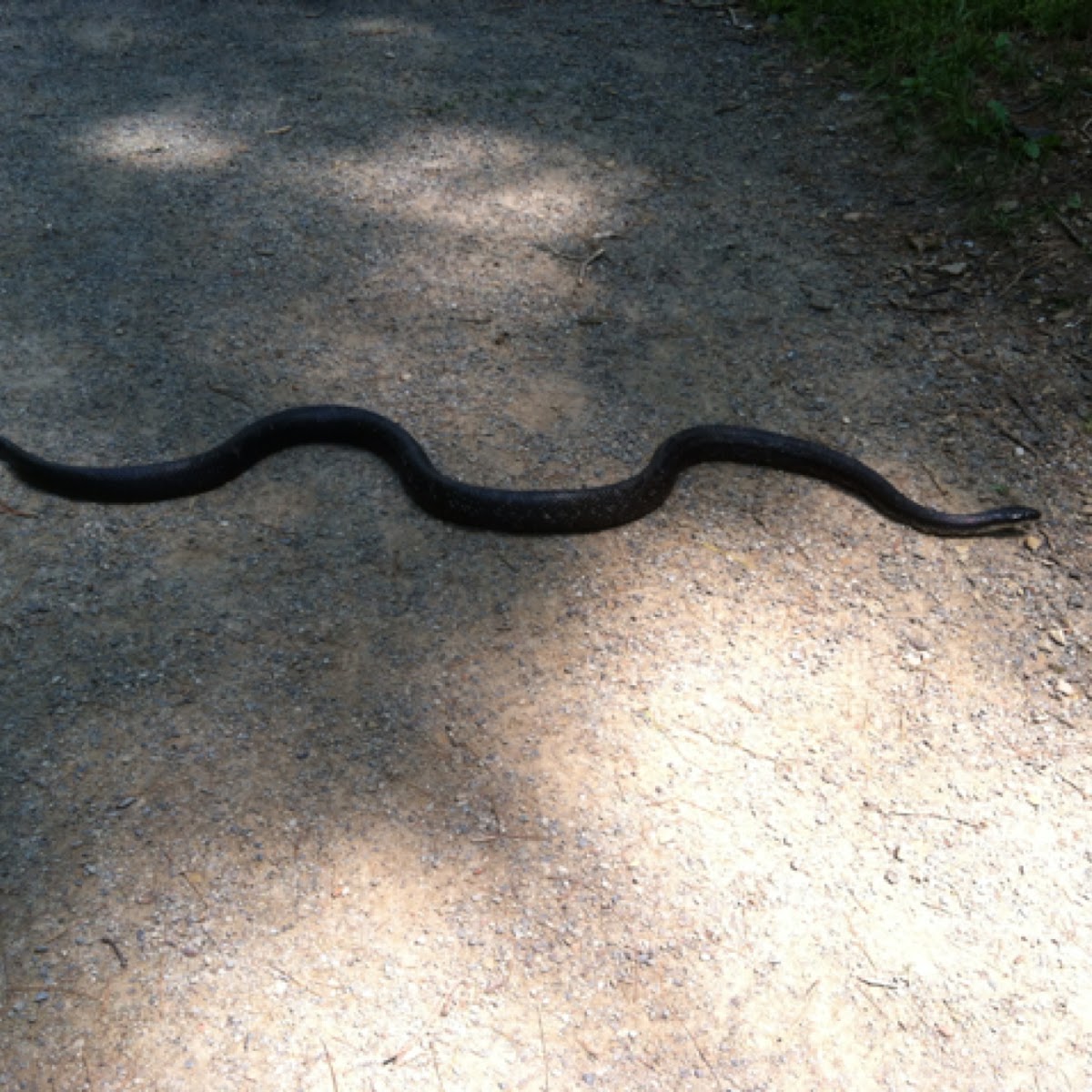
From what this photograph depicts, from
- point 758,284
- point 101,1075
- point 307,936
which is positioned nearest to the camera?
point 101,1075

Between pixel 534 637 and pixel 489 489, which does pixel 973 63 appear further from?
pixel 534 637

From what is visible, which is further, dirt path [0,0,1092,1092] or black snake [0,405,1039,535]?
black snake [0,405,1039,535]

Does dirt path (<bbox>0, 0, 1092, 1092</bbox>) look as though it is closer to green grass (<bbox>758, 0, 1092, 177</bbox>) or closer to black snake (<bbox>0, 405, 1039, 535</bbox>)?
black snake (<bbox>0, 405, 1039, 535</bbox>)

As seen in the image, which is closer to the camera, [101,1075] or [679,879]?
[101,1075]

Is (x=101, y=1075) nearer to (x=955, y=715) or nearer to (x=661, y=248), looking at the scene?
(x=955, y=715)

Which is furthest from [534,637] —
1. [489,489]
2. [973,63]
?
[973,63]

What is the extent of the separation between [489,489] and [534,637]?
686 millimetres

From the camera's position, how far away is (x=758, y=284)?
17.8 feet

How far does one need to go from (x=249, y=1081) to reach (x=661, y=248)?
4422mm

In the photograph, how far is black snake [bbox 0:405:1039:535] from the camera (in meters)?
4.13

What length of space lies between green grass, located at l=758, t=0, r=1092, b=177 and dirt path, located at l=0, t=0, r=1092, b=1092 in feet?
1.15

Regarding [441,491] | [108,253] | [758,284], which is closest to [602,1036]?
[441,491]

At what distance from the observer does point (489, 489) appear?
164 inches

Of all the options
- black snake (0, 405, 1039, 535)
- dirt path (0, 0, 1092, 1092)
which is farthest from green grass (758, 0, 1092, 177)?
black snake (0, 405, 1039, 535)
